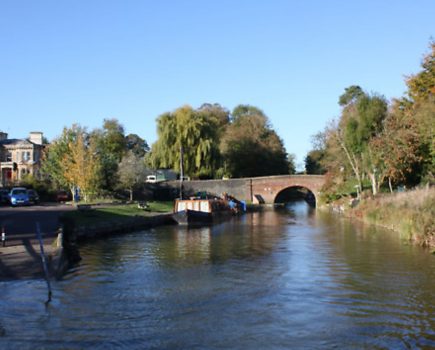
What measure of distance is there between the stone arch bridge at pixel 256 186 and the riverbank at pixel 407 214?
26.6m

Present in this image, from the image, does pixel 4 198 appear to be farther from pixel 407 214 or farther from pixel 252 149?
pixel 252 149

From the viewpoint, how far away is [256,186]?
70250mm

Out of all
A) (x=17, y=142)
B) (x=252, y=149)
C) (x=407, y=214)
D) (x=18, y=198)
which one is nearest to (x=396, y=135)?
(x=407, y=214)

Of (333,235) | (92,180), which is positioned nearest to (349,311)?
(333,235)

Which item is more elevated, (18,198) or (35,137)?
(35,137)

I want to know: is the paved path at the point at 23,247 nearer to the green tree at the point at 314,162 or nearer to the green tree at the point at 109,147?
the green tree at the point at 109,147

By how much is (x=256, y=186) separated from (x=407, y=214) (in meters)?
44.6

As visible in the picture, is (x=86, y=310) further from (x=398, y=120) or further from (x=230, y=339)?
(x=398, y=120)

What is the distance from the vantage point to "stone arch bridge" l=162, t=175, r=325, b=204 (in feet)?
219

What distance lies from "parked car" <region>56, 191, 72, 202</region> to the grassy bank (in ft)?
90.4

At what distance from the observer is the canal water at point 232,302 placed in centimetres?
1016

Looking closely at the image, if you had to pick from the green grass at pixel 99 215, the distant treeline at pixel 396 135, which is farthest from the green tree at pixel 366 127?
the green grass at pixel 99 215

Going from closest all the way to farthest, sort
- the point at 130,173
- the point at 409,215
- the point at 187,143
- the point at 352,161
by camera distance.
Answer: the point at 409,215 < the point at 130,173 < the point at 352,161 < the point at 187,143

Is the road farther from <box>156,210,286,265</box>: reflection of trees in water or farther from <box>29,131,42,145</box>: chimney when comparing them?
<box>29,131,42,145</box>: chimney
